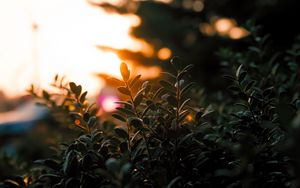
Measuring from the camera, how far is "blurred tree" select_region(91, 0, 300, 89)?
972 centimetres

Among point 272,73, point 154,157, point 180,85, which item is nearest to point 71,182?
point 154,157

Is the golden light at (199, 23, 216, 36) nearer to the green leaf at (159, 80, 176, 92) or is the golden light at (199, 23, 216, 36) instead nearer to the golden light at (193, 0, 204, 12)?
the golden light at (193, 0, 204, 12)

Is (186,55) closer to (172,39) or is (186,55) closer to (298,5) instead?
(172,39)

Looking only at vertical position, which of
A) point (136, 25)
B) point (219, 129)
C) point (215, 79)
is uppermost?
point (136, 25)

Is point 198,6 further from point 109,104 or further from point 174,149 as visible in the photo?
point 174,149

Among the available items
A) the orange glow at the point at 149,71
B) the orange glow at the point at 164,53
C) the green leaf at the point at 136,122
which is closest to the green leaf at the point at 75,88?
the green leaf at the point at 136,122

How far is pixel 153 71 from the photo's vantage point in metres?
10.6

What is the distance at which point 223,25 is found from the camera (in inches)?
435

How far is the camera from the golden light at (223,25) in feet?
35.2

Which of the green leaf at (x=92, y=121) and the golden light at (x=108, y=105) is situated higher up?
the golden light at (x=108, y=105)

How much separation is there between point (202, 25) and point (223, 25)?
560 mm

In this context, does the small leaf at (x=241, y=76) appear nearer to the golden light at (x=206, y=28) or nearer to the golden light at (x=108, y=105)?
the golden light at (x=108, y=105)

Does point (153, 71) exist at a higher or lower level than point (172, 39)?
lower

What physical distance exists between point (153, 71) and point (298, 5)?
3.64 meters
